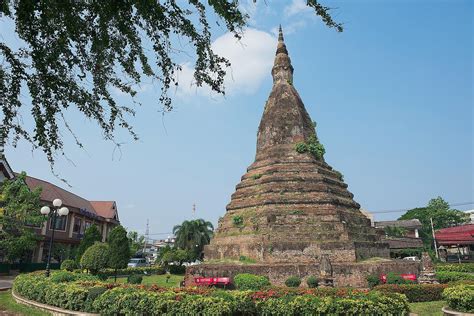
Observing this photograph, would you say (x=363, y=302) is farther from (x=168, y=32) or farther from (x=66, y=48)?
(x=66, y=48)

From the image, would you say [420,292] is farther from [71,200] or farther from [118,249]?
[71,200]

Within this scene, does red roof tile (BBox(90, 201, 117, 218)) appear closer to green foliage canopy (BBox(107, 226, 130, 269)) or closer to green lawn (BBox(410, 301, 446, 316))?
green foliage canopy (BBox(107, 226, 130, 269))

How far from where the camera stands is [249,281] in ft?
56.0

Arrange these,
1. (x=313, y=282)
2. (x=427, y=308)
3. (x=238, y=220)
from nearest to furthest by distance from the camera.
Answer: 1. (x=427, y=308)
2. (x=313, y=282)
3. (x=238, y=220)

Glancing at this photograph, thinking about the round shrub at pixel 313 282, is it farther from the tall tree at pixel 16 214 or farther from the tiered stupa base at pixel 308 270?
the tall tree at pixel 16 214

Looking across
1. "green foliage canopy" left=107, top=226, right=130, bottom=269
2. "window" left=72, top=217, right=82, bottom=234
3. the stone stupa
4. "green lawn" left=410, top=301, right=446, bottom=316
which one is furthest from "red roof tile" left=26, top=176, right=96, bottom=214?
"green lawn" left=410, top=301, right=446, bottom=316

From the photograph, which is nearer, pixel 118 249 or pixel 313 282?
pixel 313 282

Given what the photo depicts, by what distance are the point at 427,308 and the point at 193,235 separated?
34.8 m

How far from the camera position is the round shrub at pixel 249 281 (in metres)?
16.7

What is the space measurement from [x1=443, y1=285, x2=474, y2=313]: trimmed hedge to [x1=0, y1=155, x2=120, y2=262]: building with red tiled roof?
2799 cm

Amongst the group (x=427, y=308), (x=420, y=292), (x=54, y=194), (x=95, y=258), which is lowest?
(x=427, y=308)

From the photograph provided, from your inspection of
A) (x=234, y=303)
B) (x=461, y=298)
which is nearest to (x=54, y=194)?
(x=234, y=303)

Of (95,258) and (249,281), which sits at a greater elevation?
(95,258)

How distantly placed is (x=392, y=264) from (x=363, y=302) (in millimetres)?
12442
